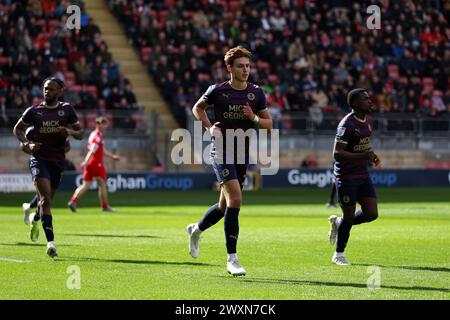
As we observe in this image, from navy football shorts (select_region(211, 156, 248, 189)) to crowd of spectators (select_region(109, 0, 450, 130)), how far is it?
24.7 metres

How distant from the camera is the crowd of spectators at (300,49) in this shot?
4069 cm

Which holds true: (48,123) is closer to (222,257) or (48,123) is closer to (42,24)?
(222,257)

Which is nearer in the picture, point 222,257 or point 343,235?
point 343,235

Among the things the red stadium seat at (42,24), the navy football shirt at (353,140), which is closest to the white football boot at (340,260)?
the navy football shirt at (353,140)

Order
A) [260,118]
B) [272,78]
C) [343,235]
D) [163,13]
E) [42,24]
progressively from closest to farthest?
[260,118]
[343,235]
[42,24]
[272,78]
[163,13]

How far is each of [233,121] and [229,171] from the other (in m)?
0.61

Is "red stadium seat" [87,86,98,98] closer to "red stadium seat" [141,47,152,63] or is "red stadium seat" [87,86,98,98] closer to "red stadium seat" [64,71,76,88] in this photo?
"red stadium seat" [64,71,76,88]

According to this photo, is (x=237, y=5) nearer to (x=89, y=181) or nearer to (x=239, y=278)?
(x=89, y=181)

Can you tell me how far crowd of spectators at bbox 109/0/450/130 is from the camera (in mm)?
40688

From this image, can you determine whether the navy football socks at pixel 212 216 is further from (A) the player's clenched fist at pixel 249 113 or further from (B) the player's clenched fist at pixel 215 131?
(A) the player's clenched fist at pixel 249 113

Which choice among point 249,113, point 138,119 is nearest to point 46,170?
point 249,113

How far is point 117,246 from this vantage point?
1702 centimetres

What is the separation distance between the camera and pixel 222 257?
15.2 meters

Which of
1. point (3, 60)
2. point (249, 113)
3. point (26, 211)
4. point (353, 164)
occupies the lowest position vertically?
point (26, 211)
